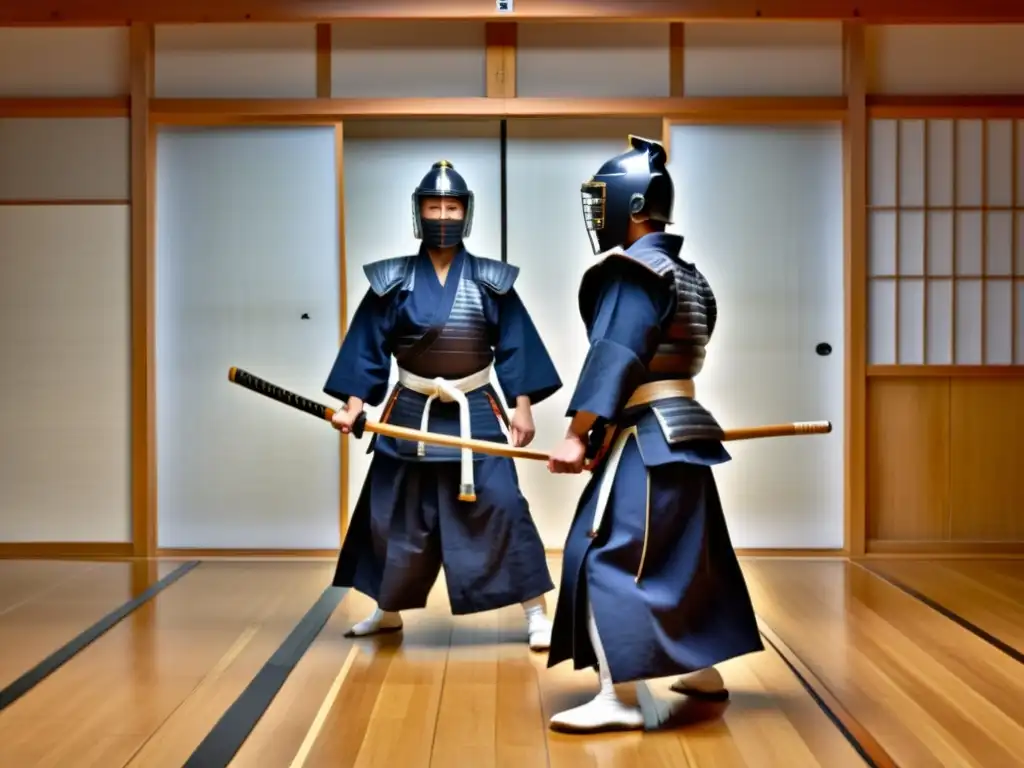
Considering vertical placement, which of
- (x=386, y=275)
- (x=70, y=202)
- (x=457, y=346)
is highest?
(x=70, y=202)

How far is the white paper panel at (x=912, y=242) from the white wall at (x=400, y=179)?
1.74m

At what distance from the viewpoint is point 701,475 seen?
281cm

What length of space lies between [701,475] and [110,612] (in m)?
2.19

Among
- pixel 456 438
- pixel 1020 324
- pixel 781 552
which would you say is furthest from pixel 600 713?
pixel 1020 324

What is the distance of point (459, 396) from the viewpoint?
357 centimetres

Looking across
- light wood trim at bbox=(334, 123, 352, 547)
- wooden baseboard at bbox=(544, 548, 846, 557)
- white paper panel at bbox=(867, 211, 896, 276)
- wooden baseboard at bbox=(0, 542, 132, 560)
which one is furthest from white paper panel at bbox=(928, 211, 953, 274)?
wooden baseboard at bbox=(0, 542, 132, 560)

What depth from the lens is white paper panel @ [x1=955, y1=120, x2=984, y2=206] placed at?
5141 mm

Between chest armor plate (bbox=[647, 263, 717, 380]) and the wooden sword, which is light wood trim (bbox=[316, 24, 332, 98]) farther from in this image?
chest armor plate (bbox=[647, 263, 717, 380])

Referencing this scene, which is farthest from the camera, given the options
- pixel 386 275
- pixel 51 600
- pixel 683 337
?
pixel 51 600

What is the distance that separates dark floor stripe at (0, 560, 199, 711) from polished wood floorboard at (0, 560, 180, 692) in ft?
0.09

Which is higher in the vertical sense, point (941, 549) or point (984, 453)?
point (984, 453)

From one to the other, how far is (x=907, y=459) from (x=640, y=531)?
9.18ft

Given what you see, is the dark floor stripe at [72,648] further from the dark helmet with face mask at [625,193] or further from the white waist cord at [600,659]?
the dark helmet with face mask at [625,193]

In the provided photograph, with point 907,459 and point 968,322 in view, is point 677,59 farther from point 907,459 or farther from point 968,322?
point 907,459
